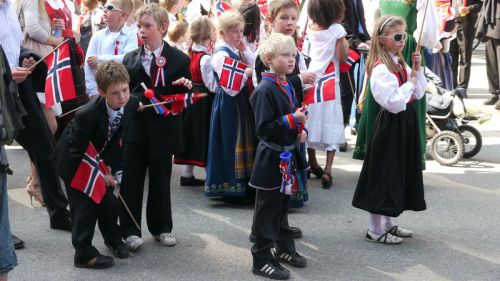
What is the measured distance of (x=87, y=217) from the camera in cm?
545

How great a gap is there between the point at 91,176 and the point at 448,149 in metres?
4.62

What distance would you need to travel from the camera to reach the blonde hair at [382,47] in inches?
232

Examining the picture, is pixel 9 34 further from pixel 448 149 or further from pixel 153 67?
pixel 448 149

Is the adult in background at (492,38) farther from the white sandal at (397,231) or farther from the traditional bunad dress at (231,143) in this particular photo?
the white sandal at (397,231)

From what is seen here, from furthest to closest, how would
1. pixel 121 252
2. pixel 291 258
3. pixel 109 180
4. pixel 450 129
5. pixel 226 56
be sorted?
pixel 450 129, pixel 226 56, pixel 121 252, pixel 291 258, pixel 109 180

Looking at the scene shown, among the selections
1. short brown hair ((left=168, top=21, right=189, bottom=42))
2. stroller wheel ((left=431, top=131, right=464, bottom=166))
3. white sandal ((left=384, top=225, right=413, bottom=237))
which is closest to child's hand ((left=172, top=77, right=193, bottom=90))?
white sandal ((left=384, top=225, right=413, bottom=237))

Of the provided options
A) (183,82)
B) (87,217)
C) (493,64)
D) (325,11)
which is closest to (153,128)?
(183,82)

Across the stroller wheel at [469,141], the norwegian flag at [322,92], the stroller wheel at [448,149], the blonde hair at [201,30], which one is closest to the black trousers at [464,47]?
the stroller wheel at [469,141]

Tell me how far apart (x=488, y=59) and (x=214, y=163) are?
642cm

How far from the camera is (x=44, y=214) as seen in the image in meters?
6.69

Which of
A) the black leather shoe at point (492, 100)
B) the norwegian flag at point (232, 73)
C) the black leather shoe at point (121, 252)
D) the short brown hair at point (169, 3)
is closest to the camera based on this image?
the black leather shoe at point (121, 252)

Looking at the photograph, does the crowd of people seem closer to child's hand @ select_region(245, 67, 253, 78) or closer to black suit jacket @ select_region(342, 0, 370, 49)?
child's hand @ select_region(245, 67, 253, 78)

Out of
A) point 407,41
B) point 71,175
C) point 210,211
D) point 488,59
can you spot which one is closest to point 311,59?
point 407,41

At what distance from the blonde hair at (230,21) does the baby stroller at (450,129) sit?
305 cm
